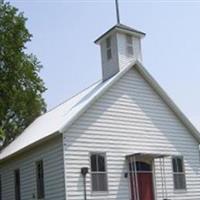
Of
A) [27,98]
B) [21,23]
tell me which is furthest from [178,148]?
[21,23]

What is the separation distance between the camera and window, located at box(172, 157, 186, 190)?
22.9m

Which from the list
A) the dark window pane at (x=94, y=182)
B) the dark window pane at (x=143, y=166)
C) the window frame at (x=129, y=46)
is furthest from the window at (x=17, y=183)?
the window frame at (x=129, y=46)

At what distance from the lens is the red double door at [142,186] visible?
Answer: 2112 centimetres

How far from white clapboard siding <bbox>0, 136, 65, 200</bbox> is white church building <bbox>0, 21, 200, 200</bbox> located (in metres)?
0.04

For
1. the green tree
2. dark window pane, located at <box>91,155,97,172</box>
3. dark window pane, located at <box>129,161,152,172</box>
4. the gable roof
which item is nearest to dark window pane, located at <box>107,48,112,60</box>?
the gable roof

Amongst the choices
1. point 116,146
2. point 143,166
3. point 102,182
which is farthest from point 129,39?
point 102,182

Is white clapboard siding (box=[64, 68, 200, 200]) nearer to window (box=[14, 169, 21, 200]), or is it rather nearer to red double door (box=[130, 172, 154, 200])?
red double door (box=[130, 172, 154, 200])

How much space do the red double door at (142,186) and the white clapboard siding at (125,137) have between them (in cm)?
35

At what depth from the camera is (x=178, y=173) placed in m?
23.1

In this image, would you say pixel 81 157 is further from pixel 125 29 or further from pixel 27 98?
pixel 27 98

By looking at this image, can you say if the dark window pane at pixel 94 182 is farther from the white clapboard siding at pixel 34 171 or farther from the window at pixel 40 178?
the window at pixel 40 178

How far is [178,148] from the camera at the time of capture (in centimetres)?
2355

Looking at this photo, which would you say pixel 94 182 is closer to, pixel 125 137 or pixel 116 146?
pixel 116 146

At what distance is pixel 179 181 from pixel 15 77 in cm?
1517
